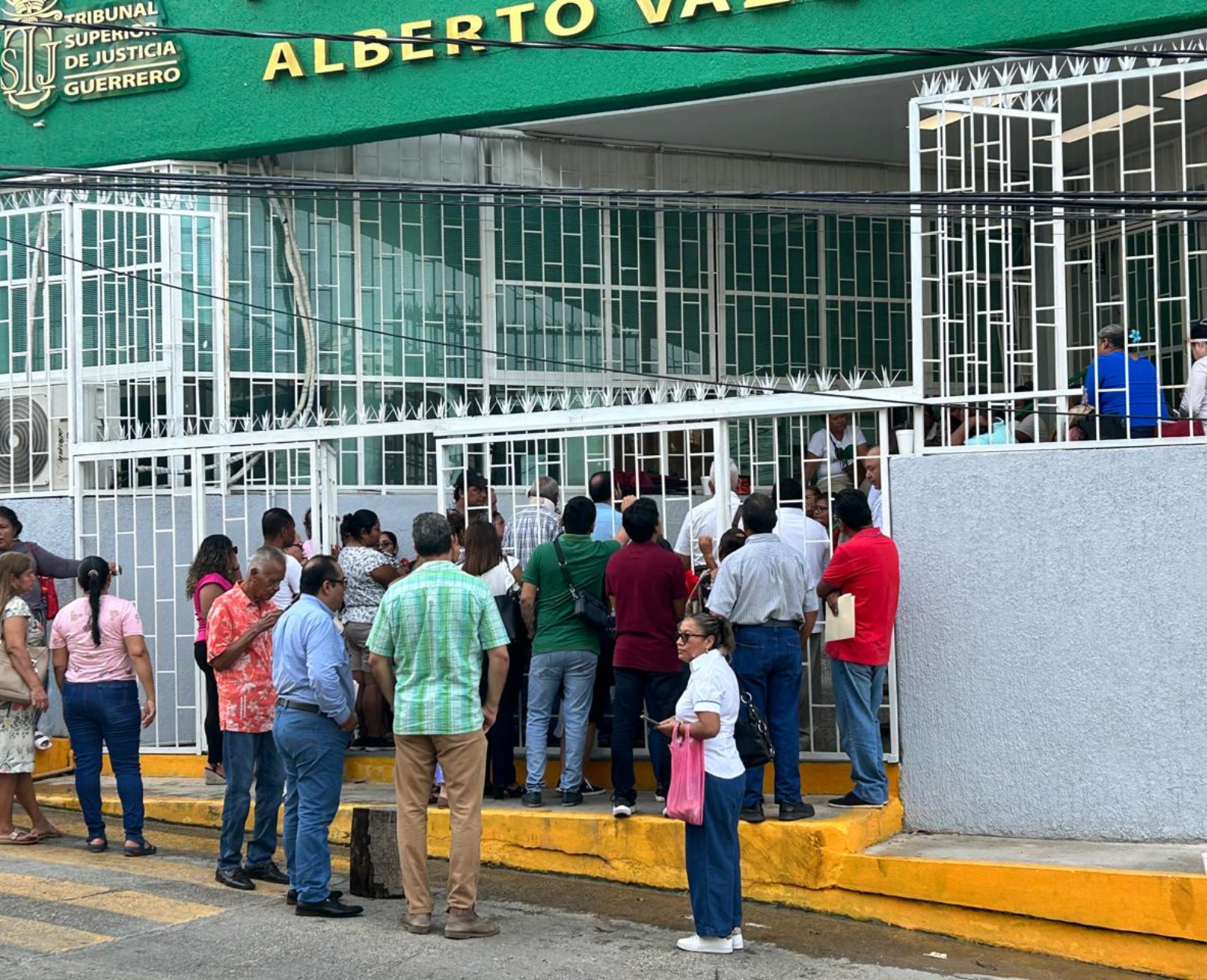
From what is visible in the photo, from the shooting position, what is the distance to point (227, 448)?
12.0m

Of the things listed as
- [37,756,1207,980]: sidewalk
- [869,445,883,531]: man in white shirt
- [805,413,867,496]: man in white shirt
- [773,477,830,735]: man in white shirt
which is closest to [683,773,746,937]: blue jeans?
[37,756,1207,980]: sidewalk

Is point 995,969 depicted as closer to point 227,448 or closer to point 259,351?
point 227,448

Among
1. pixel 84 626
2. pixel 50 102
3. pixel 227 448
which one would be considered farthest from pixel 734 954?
pixel 50 102

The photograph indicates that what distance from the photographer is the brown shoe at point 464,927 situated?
777 cm

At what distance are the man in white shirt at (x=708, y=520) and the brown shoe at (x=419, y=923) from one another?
2.73 meters

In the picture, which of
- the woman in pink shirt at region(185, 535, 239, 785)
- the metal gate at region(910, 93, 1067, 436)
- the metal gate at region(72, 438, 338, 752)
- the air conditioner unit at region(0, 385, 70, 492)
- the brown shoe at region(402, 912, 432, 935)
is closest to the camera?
the brown shoe at region(402, 912, 432, 935)

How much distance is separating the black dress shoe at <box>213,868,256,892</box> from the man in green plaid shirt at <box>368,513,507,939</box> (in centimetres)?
118

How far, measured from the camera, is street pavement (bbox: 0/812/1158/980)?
7.35m

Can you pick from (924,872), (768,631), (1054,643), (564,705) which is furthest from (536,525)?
(924,872)

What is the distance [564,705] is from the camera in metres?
9.54

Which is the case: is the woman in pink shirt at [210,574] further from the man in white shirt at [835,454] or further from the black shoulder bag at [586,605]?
the man in white shirt at [835,454]

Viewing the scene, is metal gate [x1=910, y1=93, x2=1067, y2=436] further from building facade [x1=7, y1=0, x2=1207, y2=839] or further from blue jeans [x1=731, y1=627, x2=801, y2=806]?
blue jeans [x1=731, y1=627, x2=801, y2=806]

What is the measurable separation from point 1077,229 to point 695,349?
3475 millimetres

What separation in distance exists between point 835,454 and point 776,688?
1953 mm
